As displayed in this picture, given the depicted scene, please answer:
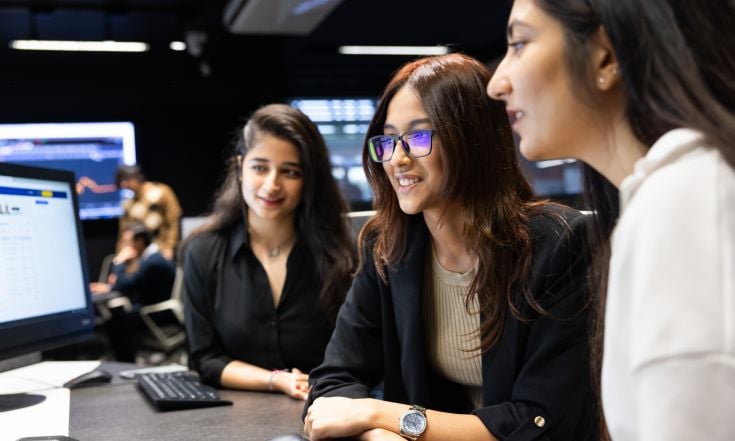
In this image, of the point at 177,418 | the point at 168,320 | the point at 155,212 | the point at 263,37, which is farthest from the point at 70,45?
the point at 177,418

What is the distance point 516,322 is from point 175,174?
8.12 metres

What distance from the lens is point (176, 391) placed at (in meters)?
1.74

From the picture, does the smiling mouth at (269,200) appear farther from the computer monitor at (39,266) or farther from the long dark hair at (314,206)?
the computer monitor at (39,266)

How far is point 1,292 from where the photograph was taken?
1664 millimetres

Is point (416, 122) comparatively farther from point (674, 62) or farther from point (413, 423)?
point (674, 62)

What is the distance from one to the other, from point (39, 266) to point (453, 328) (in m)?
1.04

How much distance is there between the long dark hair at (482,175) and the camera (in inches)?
56.6

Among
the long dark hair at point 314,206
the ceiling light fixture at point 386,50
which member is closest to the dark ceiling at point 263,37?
the ceiling light fixture at point 386,50

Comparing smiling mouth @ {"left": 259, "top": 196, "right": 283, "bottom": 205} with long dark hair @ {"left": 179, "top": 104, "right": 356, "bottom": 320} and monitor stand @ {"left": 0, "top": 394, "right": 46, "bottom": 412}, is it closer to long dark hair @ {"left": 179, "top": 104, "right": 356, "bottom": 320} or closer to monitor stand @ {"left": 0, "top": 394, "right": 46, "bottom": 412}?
long dark hair @ {"left": 179, "top": 104, "right": 356, "bottom": 320}

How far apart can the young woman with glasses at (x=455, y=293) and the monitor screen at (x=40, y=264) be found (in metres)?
0.72

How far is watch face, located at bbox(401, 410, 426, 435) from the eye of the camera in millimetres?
1312

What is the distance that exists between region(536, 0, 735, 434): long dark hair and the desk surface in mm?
943

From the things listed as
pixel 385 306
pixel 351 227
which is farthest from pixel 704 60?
pixel 351 227

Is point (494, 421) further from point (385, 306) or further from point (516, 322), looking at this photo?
point (385, 306)
